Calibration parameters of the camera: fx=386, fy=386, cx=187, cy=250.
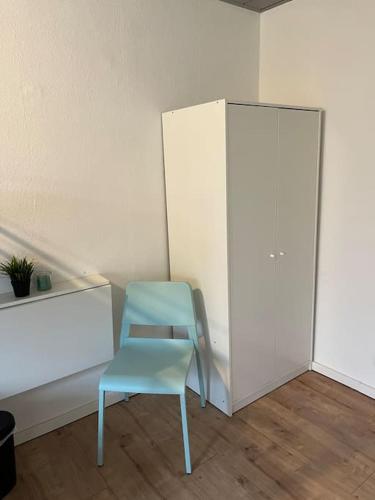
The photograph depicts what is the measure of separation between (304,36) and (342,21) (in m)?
0.26

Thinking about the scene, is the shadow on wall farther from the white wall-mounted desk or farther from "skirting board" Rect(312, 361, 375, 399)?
"skirting board" Rect(312, 361, 375, 399)

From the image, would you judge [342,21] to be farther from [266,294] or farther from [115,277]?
[115,277]

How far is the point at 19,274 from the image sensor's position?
1.77 meters

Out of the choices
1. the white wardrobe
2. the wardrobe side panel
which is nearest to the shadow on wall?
the wardrobe side panel

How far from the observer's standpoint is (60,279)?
6.58ft

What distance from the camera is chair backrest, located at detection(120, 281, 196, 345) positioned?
2.12m

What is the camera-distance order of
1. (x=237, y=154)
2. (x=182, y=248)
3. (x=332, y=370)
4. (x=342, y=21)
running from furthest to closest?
(x=332, y=370)
(x=182, y=248)
(x=342, y=21)
(x=237, y=154)

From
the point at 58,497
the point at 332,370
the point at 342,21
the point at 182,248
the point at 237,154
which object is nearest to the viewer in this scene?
the point at 58,497

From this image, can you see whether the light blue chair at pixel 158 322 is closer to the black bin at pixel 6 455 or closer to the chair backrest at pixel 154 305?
the chair backrest at pixel 154 305

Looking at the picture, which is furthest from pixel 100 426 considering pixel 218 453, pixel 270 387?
pixel 270 387

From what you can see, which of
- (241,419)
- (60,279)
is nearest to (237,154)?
(60,279)

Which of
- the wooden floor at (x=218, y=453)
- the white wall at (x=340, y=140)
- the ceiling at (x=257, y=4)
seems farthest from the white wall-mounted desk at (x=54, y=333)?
the ceiling at (x=257, y=4)

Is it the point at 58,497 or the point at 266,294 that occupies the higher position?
the point at 266,294

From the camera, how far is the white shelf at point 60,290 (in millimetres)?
1746
